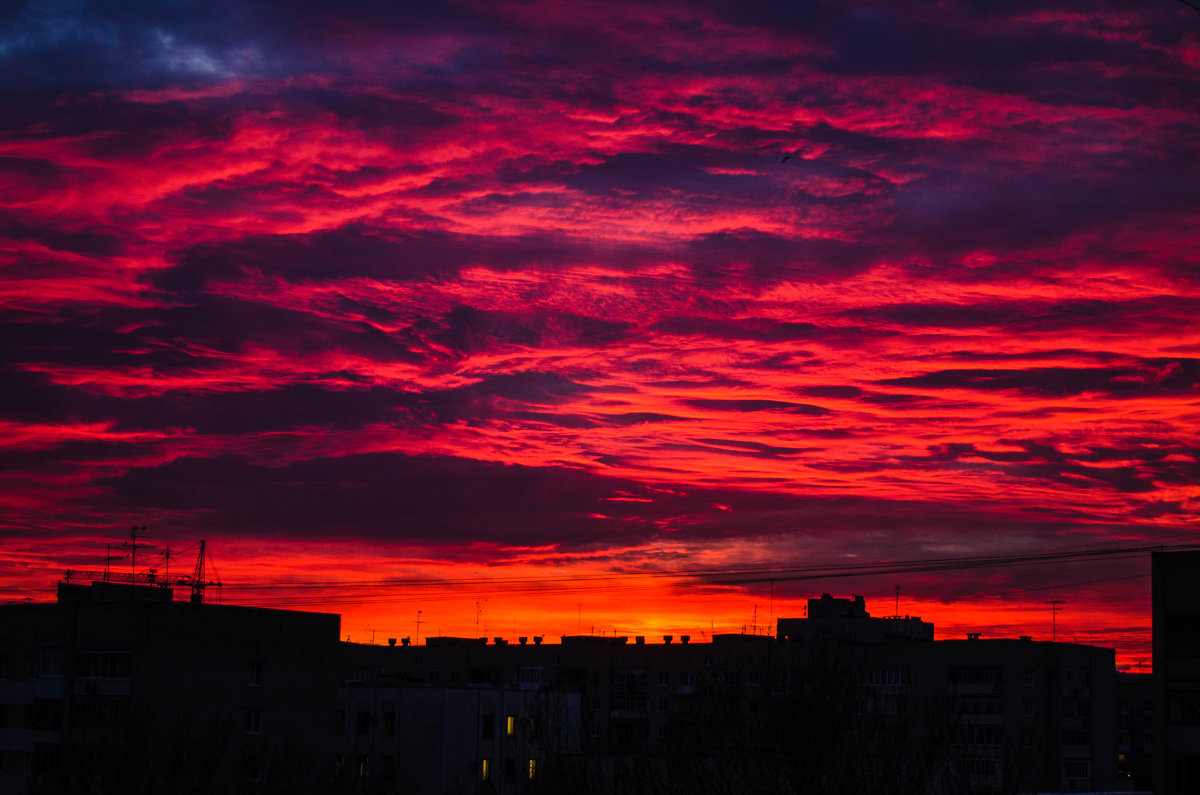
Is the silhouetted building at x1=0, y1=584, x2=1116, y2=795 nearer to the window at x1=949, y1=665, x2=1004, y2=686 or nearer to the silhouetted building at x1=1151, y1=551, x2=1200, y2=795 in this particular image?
the window at x1=949, y1=665, x2=1004, y2=686

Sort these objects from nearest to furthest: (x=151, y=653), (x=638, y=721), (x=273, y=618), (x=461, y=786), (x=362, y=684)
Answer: (x=151, y=653), (x=273, y=618), (x=461, y=786), (x=362, y=684), (x=638, y=721)

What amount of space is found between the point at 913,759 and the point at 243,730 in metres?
53.3

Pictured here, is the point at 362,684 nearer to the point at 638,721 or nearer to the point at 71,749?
the point at 71,749

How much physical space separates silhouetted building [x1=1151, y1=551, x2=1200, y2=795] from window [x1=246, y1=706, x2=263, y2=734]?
160 ft

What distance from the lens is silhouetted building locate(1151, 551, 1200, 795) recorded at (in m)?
61.1

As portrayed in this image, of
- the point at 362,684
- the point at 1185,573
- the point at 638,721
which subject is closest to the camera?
the point at 1185,573

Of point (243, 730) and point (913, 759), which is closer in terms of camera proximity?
point (913, 759)

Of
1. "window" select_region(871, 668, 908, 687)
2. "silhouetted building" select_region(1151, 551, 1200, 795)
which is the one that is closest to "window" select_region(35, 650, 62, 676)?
"silhouetted building" select_region(1151, 551, 1200, 795)

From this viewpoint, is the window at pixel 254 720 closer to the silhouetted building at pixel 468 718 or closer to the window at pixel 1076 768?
the silhouetted building at pixel 468 718

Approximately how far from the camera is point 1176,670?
62.5 meters

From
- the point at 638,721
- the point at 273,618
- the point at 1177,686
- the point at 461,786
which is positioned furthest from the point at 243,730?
the point at 638,721

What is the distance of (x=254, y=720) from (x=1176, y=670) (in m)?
50.2

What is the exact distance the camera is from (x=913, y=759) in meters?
32.4

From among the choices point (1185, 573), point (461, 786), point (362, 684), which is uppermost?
point (1185, 573)
